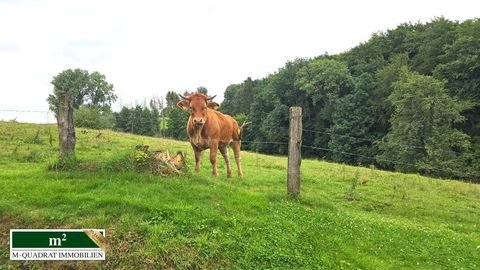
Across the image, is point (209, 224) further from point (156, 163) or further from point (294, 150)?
point (294, 150)

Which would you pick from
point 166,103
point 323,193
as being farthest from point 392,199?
point 166,103

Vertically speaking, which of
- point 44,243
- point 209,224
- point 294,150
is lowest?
point 209,224

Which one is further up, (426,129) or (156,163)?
(426,129)

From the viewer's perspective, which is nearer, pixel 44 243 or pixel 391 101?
pixel 44 243

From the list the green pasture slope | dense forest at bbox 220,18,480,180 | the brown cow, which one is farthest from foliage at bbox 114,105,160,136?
the green pasture slope

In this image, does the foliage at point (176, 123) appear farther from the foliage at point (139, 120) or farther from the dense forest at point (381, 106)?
the foliage at point (139, 120)

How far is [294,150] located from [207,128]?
2.73m

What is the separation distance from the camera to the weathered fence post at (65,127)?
9.92m

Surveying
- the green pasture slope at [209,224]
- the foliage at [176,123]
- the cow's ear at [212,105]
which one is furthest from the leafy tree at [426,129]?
the foliage at [176,123]

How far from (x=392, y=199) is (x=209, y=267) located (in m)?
8.89

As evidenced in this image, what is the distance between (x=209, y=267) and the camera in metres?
6.52

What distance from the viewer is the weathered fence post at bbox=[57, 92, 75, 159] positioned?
992cm

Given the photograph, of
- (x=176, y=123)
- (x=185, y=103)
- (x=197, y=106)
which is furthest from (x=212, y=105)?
(x=176, y=123)

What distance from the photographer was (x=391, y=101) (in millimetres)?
47312
